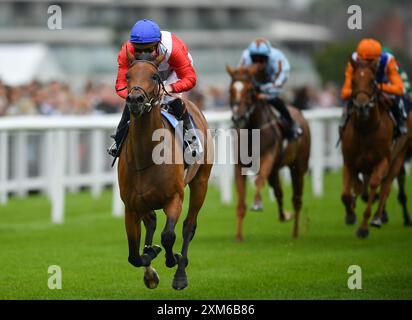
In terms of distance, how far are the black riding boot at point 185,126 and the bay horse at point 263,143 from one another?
3055mm

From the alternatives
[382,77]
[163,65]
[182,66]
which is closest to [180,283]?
[182,66]

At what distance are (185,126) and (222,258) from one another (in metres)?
2.13

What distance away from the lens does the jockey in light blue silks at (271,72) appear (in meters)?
12.9

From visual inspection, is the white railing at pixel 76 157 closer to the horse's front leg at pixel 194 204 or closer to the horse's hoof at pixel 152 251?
the horse's front leg at pixel 194 204

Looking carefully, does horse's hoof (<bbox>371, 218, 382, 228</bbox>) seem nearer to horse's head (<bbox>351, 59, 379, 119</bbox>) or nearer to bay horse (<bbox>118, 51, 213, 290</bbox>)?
horse's head (<bbox>351, 59, 379, 119</bbox>)

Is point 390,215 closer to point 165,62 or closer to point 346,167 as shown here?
point 346,167

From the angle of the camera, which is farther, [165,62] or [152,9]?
[152,9]

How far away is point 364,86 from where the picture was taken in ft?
38.4

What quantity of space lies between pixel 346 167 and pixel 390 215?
278 centimetres

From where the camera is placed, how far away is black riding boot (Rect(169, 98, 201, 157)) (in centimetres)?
904

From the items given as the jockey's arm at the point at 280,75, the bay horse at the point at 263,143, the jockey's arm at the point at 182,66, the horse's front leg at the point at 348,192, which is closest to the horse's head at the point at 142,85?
the jockey's arm at the point at 182,66

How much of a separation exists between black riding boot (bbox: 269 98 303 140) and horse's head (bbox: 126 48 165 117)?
4885 mm

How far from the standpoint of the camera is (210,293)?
8812 millimetres
